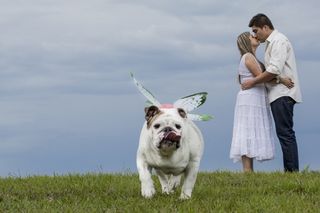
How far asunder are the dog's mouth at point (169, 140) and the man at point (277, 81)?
493 cm

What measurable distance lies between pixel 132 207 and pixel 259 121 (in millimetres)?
5322

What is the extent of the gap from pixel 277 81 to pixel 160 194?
437cm

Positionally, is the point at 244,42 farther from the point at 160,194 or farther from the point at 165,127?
the point at 165,127

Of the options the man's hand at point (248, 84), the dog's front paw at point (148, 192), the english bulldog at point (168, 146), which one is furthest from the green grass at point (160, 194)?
the man's hand at point (248, 84)

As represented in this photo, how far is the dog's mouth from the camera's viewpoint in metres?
7.28

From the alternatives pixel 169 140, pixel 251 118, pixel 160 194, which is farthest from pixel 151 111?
pixel 251 118

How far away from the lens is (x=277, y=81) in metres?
12.1

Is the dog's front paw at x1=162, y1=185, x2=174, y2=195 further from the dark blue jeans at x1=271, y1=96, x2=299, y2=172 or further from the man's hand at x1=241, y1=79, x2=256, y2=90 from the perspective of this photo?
the man's hand at x1=241, y1=79, x2=256, y2=90

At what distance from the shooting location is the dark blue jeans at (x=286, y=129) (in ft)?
39.3

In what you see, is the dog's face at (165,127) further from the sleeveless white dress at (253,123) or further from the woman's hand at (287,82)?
the sleeveless white dress at (253,123)

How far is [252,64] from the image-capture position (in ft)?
40.0

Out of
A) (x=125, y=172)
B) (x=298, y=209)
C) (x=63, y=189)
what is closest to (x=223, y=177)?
(x=125, y=172)

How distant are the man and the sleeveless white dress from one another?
0.57 ft

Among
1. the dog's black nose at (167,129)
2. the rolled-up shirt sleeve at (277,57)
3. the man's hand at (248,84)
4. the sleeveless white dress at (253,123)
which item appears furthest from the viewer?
the sleeveless white dress at (253,123)
